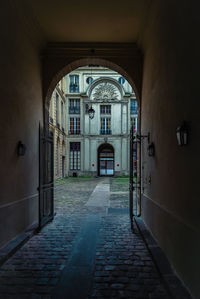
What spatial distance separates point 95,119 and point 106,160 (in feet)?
20.1

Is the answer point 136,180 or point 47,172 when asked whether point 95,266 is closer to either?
point 136,180

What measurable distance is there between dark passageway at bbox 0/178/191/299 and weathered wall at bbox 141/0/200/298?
554 mm

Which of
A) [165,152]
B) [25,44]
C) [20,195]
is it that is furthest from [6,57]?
[165,152]

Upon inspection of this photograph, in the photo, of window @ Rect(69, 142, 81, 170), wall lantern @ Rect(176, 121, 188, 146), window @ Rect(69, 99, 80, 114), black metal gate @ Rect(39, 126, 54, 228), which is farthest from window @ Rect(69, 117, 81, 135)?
wall lantern @ Rect(176, 121, 188, 146)

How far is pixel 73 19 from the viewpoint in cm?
566

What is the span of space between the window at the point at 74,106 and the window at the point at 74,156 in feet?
14.2

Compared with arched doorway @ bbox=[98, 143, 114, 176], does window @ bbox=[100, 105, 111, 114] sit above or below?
above

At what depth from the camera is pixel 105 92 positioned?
2875 centimetres

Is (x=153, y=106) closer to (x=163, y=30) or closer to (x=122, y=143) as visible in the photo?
(x=163, y=30)

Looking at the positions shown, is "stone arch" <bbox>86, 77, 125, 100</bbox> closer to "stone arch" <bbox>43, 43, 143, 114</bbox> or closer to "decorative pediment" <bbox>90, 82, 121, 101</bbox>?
"decorative pediment" <bbox>90, 82, 121, 101</bbox>

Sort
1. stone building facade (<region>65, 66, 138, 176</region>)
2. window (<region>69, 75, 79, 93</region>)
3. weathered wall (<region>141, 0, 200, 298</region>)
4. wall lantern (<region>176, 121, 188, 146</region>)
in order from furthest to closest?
window (<region>69, 75, 79, 93</region>), stone building facade (<region>65, 66, 138, 176</region>), wall lantern (<region>176, 121, 188, 146</region>), weathered wall (<region>141, 0, 200, 298</region>)

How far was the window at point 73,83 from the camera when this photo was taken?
94.7ft

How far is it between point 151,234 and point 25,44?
5583 millimetres

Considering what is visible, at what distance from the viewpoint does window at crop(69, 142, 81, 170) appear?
28.9 metres
